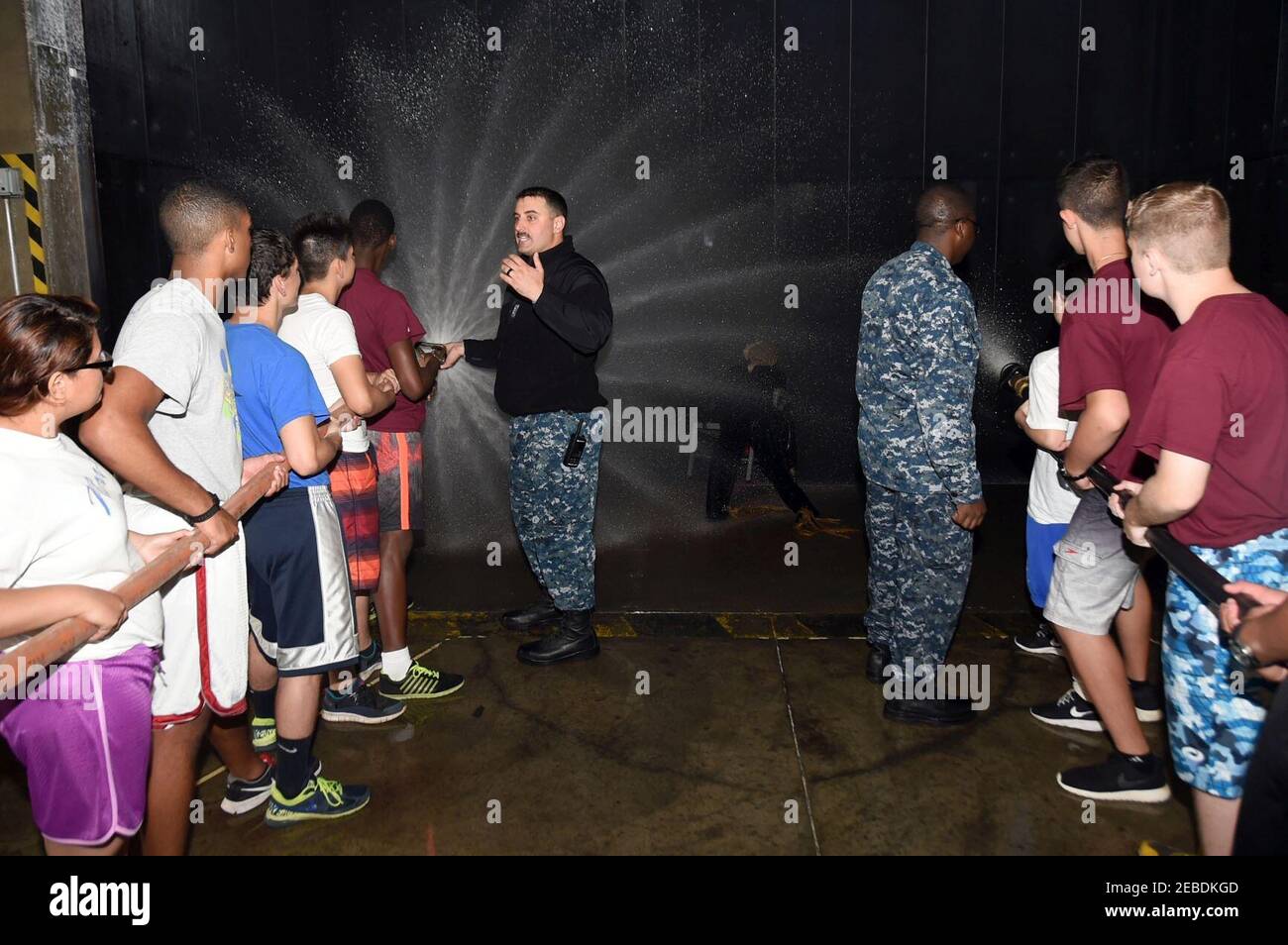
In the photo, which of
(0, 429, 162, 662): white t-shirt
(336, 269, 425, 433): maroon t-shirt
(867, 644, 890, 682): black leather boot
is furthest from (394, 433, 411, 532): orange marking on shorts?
(867, 644, 890, 682): black leather boot

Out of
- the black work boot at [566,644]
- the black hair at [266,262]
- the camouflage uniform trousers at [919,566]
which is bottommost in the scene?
the black work boot at [566,644]

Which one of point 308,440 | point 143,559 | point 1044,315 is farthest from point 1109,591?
point 1044,315

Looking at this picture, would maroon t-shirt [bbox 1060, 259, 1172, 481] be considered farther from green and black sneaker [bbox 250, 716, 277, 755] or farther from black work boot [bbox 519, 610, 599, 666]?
green and black sneaker [bbox 250, 716, 277, 755]

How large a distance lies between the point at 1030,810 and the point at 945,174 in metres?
5.92

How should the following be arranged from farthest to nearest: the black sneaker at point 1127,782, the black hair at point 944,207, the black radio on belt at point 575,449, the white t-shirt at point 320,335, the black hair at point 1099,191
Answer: the black radio on belt at point 575,449
the black hair at point 944,207
the white t-shirt at point 320,335
the black sneaker at point 1127,782
the black hair at point 1099,191

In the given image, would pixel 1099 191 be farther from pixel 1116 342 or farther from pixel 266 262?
pixel 266 262

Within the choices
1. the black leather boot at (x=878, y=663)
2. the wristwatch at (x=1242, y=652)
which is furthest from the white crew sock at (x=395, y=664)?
the wristwatch at (x=1242, y=652)

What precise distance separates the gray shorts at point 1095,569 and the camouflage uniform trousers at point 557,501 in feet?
6.66

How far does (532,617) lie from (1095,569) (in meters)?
2.72

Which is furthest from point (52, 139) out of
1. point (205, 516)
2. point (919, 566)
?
point (919, 566)

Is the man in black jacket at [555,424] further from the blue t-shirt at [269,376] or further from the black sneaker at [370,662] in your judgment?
the blue t-shirt at [269,376]

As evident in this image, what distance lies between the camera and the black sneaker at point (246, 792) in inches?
120

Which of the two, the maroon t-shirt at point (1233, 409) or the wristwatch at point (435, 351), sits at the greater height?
the wristwatch at point (435, 351)

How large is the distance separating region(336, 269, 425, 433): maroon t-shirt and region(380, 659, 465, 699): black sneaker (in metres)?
1.08
